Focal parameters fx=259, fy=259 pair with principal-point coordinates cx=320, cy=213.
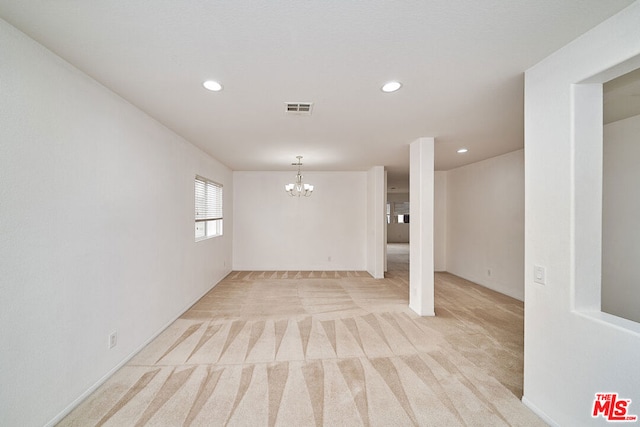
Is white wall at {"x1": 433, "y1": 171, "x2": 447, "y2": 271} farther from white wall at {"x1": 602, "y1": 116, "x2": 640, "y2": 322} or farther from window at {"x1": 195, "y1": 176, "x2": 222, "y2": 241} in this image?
window at {"x1": 195, "y1": 176, "x2": 222, "y2": 241}

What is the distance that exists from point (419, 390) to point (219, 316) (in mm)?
2690

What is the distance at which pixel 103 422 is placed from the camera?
178 cm

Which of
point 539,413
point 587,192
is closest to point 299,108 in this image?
point 587,192

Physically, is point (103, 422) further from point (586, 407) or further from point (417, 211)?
point (417, 211)

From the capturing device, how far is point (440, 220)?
6688mm

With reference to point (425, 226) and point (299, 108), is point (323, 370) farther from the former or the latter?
point (299, 108)

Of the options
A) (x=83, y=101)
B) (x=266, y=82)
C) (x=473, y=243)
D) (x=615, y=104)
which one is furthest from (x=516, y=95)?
(x=473, y=243)

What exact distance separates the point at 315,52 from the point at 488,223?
16.9 ft

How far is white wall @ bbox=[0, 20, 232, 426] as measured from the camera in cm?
152

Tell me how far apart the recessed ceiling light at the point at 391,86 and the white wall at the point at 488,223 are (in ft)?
11.9

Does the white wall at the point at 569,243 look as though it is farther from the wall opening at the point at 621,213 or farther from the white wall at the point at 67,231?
the white wall at the point at 67,231

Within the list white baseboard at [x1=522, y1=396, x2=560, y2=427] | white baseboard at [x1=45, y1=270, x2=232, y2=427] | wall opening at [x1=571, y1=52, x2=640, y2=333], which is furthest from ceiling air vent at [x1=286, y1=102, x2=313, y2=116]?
white baseboard at [x1=522, y1=396, x2=560, y2=427]

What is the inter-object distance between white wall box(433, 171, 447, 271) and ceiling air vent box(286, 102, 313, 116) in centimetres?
507

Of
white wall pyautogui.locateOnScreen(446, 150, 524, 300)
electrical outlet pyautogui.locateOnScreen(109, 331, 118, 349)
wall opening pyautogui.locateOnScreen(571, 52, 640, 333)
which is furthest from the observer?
white wall pyautogui.locateOnScreen(446, 150, 524, 300)
